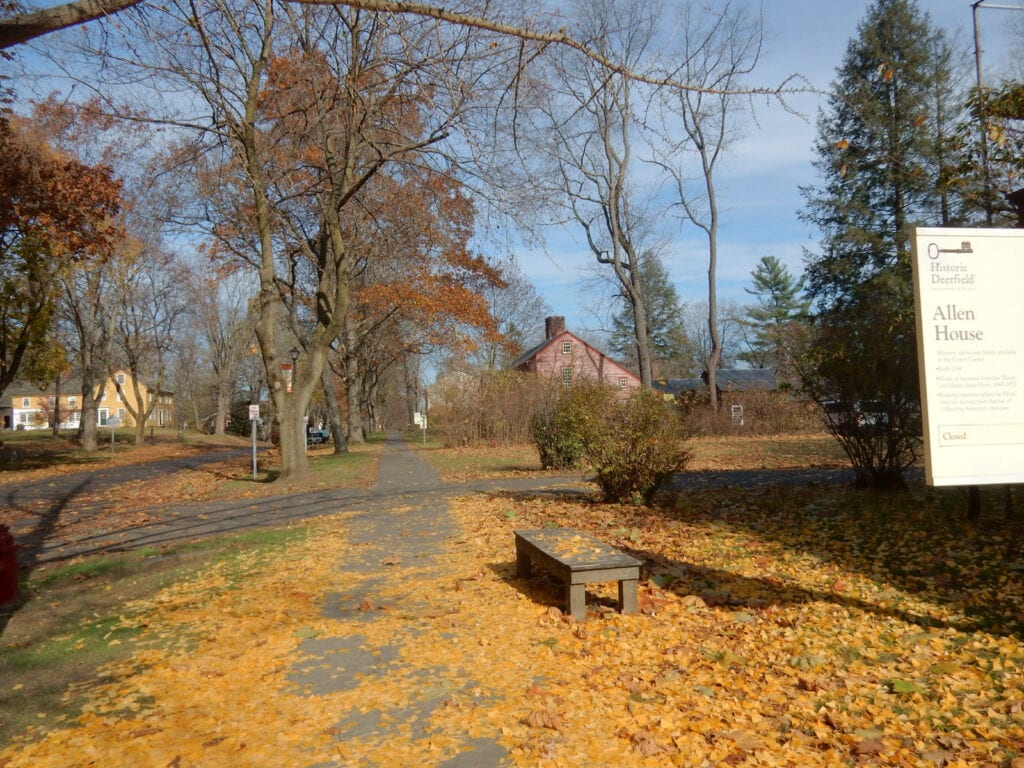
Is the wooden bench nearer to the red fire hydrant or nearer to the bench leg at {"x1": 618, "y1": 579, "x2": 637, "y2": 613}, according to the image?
the bench leg at {"x1": 618, "y1": 579, "x2": 637, "y2": 613}

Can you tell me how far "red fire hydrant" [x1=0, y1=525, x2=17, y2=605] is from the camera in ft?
22.5

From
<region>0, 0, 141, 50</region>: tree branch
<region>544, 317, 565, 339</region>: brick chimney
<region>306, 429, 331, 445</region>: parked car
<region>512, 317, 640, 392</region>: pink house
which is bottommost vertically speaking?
<region>306, 429, 331, 445</region>: parked car

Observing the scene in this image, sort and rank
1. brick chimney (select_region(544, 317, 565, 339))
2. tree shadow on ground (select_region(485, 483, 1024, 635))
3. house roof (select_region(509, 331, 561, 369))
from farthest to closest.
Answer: brick chimney (select_region(544, 317, 565, 339))
house roof (select_region(509, 331, 561, 369))
tree shadow on ground (select_region(485, 483, 1024, 635))

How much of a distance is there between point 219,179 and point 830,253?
24494 millimetres

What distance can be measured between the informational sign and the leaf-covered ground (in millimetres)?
1253

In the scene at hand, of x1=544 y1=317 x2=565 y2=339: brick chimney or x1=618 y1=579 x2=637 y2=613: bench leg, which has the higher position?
x1=544 y1=317 x2=565 y2=339: brick chimney

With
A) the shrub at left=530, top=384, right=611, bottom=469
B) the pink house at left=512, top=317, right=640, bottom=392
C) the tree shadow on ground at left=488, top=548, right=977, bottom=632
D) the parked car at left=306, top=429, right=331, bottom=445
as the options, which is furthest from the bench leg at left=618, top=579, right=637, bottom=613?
the parked car at left=306, top=429, right=331, bottom=445

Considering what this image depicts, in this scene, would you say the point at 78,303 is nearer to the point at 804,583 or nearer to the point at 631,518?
the point at 631,518

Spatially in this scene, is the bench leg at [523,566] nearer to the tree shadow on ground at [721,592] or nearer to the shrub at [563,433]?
the tree shadow on ground at [721,592]

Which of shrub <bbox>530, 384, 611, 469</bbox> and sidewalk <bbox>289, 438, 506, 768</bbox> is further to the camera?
shrub <bbox>530, 384, 611, 469</bbox>

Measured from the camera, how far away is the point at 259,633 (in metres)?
5.82

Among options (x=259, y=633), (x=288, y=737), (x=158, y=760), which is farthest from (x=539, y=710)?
(x=259, y=633)

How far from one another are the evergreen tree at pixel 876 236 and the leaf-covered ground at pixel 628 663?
2125 millimetres

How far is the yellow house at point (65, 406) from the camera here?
78250 millimetres
